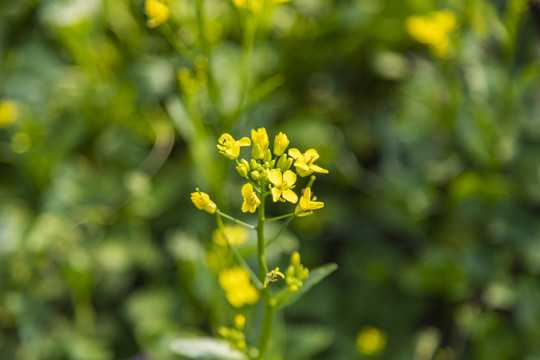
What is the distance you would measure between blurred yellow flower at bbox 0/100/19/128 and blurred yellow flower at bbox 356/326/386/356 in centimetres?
154

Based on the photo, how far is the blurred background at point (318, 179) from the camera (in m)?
1.72

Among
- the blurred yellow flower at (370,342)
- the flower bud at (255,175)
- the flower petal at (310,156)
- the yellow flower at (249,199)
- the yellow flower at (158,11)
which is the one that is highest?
the yellow flower at (158,11)

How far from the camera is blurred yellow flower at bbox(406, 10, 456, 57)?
1.77 m

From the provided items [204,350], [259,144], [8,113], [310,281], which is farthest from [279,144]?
[8,113]

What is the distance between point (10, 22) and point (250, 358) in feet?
6.41

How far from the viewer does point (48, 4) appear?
207 centimetres

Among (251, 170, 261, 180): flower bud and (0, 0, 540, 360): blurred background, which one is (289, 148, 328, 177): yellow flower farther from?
(0, 0, 540, 360): blurred background

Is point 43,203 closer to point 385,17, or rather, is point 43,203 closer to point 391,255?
point 391,255

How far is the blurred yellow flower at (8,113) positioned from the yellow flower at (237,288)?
1.10 meters

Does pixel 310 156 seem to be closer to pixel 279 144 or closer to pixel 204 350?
pixel 279 144

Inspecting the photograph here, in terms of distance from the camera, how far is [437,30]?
69.6 inches

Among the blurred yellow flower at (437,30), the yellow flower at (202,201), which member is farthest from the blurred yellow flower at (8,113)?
the blurred yellow flower at (437,30)

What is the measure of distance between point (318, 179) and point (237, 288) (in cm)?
69

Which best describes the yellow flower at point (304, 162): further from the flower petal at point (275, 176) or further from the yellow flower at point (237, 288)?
the yellow flower at point (237, 288)
